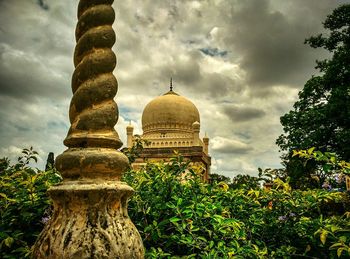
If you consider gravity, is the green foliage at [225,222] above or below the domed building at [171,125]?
below

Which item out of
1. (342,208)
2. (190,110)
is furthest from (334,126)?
(190,110)

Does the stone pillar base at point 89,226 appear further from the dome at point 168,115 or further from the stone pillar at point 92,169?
the dome at point 168,115

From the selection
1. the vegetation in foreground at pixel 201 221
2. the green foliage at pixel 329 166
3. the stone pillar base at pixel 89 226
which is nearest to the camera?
the stone pillar base at pixel 89 226

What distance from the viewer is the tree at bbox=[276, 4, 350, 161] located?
36.2 ft

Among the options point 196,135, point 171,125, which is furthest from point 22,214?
point 171,125

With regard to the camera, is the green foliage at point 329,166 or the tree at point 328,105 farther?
the tree at point 328,105

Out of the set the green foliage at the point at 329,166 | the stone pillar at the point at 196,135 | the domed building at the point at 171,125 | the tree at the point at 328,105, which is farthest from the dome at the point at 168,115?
the green foliage at the point at 329,166

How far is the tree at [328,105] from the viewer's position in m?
11.0

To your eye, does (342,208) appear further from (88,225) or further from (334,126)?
(334,126)

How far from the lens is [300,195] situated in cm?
257

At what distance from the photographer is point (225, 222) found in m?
1.88

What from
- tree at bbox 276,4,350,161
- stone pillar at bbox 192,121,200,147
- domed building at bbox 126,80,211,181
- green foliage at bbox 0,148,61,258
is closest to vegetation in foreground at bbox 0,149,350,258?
green foliage at bbox 0,148,61,258

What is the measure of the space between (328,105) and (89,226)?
11.5 meters

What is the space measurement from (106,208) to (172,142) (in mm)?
20446
